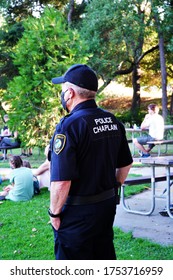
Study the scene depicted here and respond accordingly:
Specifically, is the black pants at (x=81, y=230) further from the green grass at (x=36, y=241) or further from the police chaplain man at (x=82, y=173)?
the green grass at (x=36, y=241)

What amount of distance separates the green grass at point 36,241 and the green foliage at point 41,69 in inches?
213

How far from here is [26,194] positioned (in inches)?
275

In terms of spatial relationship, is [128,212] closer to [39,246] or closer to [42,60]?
[39,246]

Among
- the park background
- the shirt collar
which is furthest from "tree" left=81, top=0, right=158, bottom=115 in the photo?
the shirt collar

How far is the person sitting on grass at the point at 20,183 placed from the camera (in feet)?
22.5

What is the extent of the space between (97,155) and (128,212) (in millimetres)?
3806

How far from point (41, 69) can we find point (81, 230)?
370 inches

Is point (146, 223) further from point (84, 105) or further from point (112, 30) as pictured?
point (112, 30)

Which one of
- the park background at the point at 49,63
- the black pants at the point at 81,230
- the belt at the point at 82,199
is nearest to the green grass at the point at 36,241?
the park background at the point at 49,63

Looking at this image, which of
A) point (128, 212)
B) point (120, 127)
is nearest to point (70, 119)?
point (120, 127)

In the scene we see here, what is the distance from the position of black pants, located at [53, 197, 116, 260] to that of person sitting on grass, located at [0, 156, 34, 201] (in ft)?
14.4

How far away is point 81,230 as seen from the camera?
246cm

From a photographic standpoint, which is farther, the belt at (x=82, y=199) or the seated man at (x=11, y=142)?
the seated man at (x=11, y=142)

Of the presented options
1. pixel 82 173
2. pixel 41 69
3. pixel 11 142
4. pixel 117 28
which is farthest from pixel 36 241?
pixel 117 28
